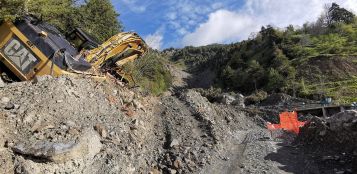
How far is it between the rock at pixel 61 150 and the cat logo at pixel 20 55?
3.55 metres

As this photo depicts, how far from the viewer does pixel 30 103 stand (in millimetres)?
9875

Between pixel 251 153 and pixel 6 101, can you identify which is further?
pixel 251 153

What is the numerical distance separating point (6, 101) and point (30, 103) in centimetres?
49

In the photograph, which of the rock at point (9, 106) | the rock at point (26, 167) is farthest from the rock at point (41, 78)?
the rock at point (26, 167)

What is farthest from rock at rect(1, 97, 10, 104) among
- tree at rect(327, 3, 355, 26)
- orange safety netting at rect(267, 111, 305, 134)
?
tree at rect(327, 3, 355, 26)

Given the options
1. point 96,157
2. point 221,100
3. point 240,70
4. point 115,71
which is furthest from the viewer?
point 240,70

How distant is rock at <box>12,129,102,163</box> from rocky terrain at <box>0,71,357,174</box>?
18 mm

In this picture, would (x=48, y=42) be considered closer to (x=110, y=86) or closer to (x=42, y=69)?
(x=42, y=69)

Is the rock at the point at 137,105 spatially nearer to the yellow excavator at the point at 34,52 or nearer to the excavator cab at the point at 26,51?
the yellow excavator at the point at 34,52

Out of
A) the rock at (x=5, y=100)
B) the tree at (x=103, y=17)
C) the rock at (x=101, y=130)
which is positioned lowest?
the rock at (x=101, y=130)

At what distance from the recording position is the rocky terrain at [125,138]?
28.8 ft

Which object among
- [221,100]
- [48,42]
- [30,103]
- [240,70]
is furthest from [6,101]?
[240,70]

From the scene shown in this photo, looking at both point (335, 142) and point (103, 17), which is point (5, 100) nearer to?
point (335, 142)

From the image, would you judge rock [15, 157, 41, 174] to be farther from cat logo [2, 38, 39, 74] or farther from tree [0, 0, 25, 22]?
tree [0, 0, 25, 22]
